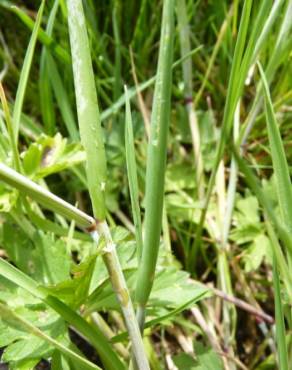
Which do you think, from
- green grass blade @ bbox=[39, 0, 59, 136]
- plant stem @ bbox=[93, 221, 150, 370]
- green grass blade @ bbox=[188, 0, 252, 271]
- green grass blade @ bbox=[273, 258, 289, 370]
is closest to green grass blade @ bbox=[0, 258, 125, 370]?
plant stem @ bbox=[93, 221, 150, 370]

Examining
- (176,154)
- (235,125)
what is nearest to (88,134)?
(235,125)

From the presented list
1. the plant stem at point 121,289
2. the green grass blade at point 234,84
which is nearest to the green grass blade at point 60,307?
the plant stem at point 121,289

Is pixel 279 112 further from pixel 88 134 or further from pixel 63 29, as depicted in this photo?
pixel 88 134

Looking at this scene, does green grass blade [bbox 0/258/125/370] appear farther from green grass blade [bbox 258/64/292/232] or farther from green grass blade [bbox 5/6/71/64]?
green grass blade [bbox 5/6/71/64]

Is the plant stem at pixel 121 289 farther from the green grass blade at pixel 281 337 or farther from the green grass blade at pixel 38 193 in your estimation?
the green grass blade at pixel 281 337

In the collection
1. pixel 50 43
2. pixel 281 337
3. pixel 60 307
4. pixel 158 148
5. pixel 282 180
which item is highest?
pixel 50 43

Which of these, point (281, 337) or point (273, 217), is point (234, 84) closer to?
point (273, 217)

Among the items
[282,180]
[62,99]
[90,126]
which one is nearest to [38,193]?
[90,126]
